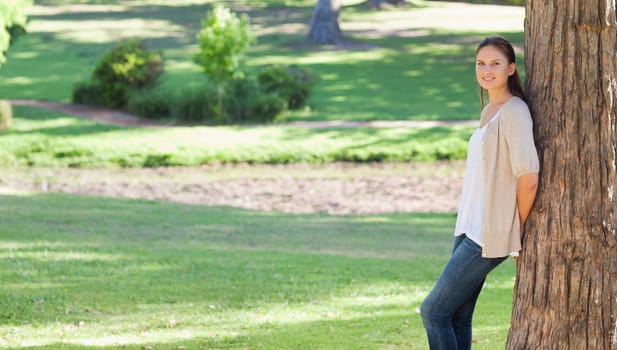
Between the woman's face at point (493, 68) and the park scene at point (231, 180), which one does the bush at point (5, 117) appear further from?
the woman's face at point (493, 68)

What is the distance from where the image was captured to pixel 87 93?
91.0ft

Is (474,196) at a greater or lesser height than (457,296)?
greater

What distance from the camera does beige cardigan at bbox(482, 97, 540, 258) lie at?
418 centimetres

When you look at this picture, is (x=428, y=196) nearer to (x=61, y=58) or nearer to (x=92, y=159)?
(x=92, y=159)

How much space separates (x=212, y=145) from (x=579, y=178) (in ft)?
59.5

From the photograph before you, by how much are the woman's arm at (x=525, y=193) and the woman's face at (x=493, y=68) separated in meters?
0.49

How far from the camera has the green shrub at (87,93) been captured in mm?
27586

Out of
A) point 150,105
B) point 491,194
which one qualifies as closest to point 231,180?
point 150,105

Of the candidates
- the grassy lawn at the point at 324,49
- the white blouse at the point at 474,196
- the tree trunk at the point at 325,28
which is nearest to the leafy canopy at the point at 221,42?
the grassy lawn at the point at 324,49

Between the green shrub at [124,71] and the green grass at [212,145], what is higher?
the green shrub at [124,71]

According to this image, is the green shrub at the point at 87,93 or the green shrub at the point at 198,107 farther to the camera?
the green shrub at the point at 87,93

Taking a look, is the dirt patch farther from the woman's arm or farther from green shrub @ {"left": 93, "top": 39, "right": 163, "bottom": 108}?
the woman's arm

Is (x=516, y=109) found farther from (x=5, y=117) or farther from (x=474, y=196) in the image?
(x=5, y=117)

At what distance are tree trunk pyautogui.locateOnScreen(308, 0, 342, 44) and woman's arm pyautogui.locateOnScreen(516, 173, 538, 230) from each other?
1393 inches
